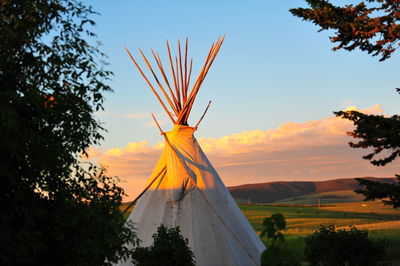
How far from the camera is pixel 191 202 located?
14.9 m

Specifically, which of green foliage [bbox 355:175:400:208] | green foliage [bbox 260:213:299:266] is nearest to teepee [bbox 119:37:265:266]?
green foliage [bbox 355:175:400:208]

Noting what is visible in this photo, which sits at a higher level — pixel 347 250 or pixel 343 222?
pixel 343 222

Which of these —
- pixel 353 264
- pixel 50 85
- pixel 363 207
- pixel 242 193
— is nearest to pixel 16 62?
pixel 50 85

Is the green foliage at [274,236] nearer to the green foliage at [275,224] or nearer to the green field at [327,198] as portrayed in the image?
the green foliage at [275,224]

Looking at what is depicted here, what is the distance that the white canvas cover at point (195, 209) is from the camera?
1446 cm

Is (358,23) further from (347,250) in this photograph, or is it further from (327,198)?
(327,198)

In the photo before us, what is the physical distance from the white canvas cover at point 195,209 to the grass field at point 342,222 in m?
1.65

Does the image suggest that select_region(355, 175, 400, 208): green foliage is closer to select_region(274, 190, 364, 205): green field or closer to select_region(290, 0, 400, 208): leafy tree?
select_region(290, 0, 400, 208): leafy tree

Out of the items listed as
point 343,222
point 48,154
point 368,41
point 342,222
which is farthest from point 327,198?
point 48,154

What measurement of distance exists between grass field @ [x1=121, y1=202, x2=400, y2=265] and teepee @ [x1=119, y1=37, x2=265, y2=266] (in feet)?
5.51

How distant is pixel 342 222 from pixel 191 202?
2514 cm

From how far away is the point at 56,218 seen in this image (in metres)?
8.77

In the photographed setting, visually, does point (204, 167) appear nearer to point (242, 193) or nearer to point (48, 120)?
point (48, 120)

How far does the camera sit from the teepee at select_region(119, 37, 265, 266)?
14.5 m
